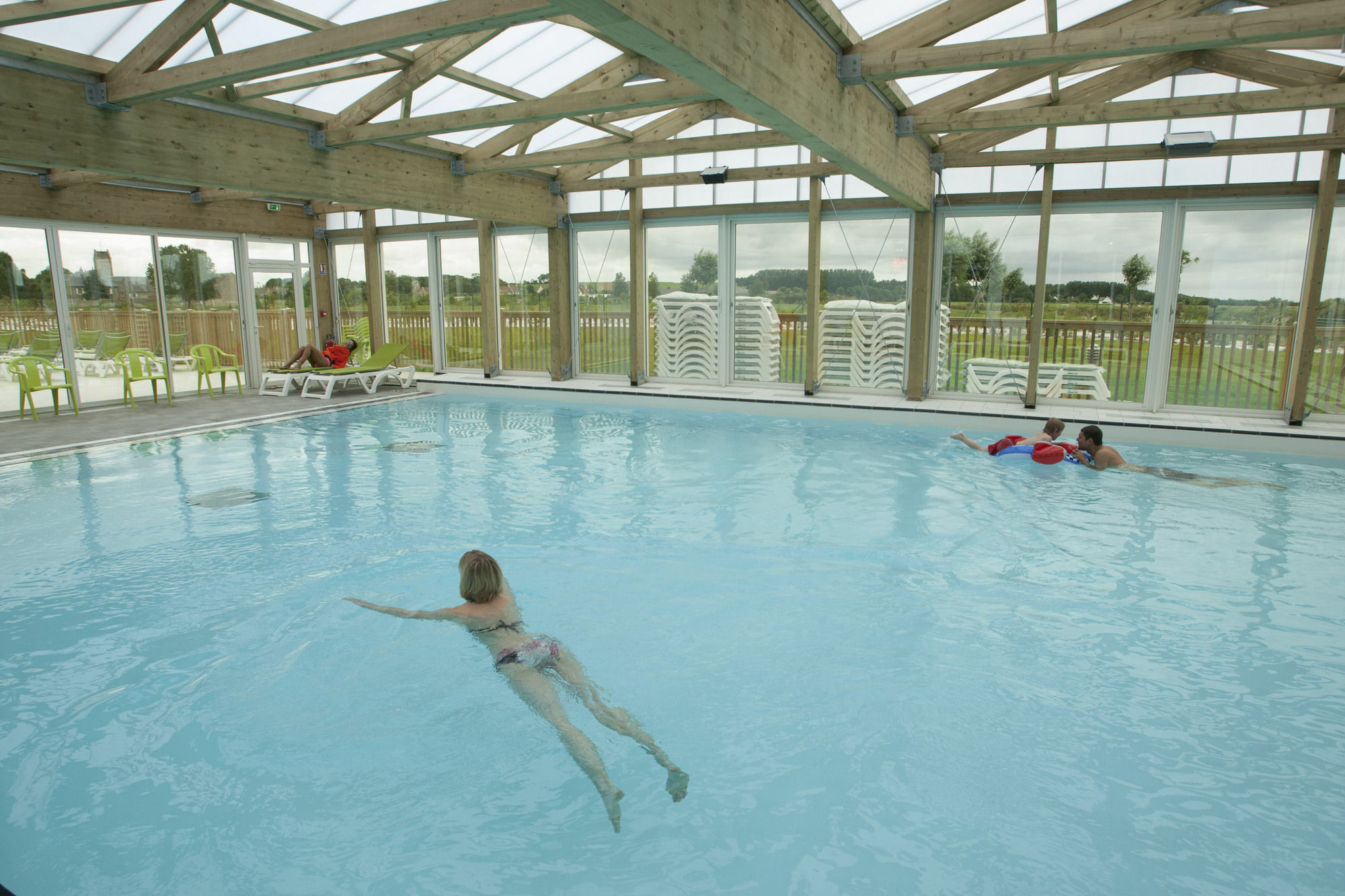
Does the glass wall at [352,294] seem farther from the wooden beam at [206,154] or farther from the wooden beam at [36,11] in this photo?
the wooden beam at [36,11]

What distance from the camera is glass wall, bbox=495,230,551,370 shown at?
41.7 feet

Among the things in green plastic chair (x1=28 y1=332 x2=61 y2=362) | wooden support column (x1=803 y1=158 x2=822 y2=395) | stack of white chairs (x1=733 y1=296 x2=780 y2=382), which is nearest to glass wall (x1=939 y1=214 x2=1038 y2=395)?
wooden support column (x1=803 y1=158 x2=822 y2=395)

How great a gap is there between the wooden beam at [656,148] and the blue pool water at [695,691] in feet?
12.2

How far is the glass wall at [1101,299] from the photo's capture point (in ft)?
30.1

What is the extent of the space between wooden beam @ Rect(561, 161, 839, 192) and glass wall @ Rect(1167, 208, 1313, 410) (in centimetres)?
431

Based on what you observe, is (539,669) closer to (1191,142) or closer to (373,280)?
(1191,142)

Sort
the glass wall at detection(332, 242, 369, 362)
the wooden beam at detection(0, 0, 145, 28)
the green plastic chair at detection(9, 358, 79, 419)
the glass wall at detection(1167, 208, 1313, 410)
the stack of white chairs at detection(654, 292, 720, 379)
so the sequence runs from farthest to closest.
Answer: the glass wall at detection(332, 242, 369, 362) → the stack of white chairs at detection(654, 292, 720, 379) → the green plastic chair at detection(9, 358, 79, 419) → the glass wall at detection(1167, 208, 1313, 410) → the wooden beam at detection(0, 0, 145, 28)

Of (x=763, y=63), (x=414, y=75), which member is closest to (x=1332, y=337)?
(x=763, y=63)

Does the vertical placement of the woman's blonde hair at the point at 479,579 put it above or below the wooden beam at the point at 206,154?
below

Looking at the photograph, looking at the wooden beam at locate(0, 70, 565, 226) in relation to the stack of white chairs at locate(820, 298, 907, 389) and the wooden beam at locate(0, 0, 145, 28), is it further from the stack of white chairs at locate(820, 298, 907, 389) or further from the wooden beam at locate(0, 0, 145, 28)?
the stack of white chairs at locate(820, 298, 907, 389)

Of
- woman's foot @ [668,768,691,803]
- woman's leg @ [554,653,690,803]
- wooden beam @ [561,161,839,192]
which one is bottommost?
woman's foot @ [668,768,691,803]

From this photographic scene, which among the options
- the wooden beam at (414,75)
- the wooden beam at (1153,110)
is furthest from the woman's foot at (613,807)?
the wooden beam at (1153,110)

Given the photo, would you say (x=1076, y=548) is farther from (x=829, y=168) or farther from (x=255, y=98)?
(x=255, y=98)

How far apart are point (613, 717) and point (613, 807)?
1.80 ft
